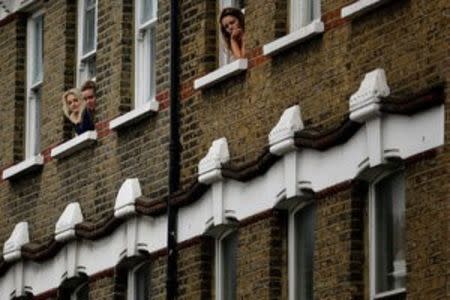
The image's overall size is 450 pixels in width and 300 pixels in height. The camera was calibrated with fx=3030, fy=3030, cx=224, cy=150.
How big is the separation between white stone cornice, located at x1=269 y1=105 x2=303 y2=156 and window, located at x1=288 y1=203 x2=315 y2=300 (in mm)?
672

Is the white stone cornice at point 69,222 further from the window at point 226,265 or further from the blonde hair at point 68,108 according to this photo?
the window at point 226,265

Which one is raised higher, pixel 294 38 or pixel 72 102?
pixel 72 102

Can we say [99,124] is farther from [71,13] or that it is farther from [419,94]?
[419,94]

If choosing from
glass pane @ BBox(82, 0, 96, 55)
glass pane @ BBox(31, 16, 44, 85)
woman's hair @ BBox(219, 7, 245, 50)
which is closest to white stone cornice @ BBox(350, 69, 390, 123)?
woman's hair @ BBox(219, 7, 245, 50)

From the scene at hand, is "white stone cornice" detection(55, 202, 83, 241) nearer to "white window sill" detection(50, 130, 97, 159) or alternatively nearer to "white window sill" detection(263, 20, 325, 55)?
"white window sill" detection(50, 130, 97, 159)

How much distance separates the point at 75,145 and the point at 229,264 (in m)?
4.85

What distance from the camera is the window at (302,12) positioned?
32.9m

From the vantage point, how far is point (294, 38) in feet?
107

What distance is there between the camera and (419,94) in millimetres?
29641

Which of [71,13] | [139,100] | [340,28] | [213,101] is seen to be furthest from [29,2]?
[340,28]

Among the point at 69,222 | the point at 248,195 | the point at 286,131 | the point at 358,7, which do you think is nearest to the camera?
the point at 358,7

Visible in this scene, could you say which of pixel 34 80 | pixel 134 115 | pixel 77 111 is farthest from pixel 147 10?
pixel 34 80

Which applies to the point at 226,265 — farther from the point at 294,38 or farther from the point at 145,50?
the point at 145,50

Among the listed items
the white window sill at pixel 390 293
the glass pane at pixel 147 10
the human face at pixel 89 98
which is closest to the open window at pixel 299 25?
the white window sill at pixel 390 293
